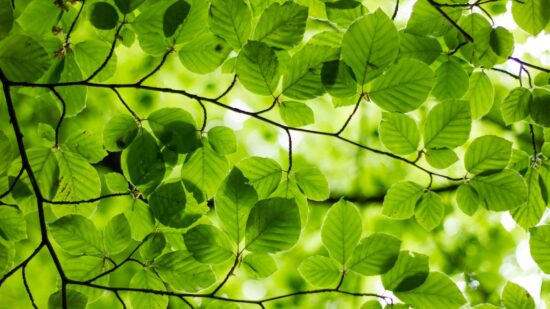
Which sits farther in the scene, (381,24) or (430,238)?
(430,238)

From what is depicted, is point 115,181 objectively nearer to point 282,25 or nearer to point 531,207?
point 282,25

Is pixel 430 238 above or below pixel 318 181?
below

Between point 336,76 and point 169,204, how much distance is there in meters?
0.40

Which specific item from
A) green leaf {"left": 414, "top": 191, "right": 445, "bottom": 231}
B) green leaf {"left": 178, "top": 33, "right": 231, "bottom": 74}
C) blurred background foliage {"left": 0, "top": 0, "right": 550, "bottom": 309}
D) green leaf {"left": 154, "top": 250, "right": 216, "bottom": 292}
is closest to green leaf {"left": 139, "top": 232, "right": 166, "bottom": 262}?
green leaf {"left": 154, "top": 250, "right": 216, "bottom": 292}

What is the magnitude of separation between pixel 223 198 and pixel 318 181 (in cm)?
23

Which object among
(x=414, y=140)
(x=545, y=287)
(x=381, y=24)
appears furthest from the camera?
(x=545, y=287)

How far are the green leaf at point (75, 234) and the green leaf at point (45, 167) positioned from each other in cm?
9

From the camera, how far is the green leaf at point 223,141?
93 centimetres

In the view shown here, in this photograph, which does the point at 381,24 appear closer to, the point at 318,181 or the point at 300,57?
the point at 300,57

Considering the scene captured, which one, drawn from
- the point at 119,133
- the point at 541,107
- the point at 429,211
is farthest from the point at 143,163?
the point at 541,107

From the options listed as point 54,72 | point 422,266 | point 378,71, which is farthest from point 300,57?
point 54,72

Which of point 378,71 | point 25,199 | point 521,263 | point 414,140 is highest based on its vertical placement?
point 378,71

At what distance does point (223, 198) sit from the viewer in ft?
Result: 2.72

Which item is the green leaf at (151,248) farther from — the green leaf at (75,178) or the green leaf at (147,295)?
the green leaf at (75,178)
